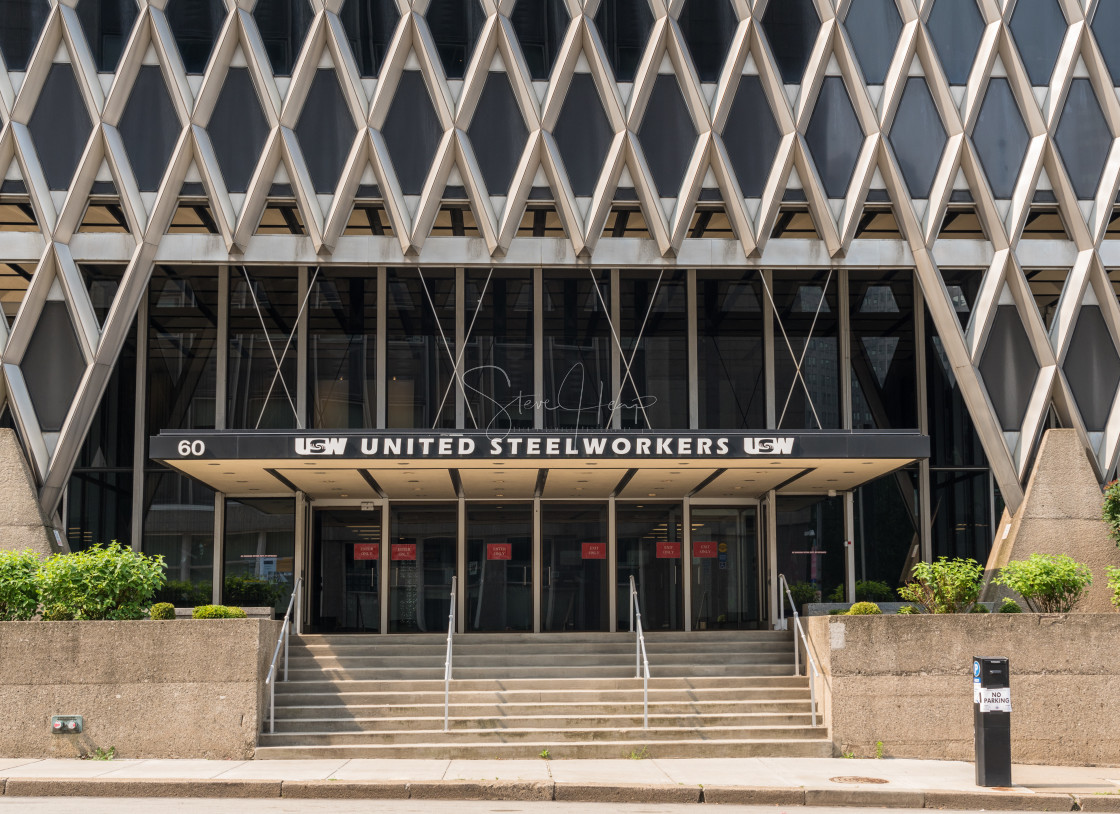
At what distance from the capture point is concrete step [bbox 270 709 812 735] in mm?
18406

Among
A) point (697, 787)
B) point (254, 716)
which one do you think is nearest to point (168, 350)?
point (254, 716)

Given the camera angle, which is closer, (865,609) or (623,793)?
(623,793)

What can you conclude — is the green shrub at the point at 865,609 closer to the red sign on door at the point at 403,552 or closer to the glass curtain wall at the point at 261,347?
the red sign on door at the point at 403,552

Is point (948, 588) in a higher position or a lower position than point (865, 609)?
higher

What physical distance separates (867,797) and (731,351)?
1374cm

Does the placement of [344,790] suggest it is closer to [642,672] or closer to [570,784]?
[570,784]

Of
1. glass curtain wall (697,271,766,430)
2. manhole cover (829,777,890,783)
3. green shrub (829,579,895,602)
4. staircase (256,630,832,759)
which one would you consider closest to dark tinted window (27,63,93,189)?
staircase (256,630,832,759)

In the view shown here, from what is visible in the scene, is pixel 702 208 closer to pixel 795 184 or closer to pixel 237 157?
pixel 795 184

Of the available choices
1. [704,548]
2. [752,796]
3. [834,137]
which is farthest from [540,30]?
[752,796]

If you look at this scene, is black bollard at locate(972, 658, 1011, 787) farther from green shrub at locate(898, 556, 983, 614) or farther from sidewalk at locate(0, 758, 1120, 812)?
green shrub at locate(898, 556, 983, 614)

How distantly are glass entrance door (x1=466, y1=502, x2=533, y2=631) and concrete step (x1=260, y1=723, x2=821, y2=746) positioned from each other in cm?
787

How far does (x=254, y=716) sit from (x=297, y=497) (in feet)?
30.2

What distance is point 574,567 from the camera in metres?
26.6

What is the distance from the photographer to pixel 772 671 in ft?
69.1
